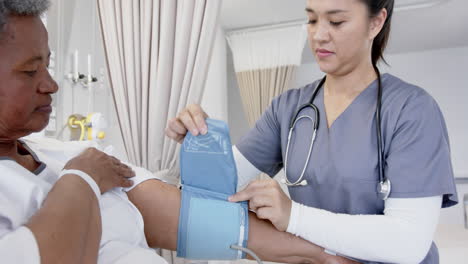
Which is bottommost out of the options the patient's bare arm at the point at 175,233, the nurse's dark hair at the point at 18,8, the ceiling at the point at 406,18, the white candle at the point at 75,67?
the patient's bare arm at the point at 175,233

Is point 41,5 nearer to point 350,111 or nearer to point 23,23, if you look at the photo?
point 23,23

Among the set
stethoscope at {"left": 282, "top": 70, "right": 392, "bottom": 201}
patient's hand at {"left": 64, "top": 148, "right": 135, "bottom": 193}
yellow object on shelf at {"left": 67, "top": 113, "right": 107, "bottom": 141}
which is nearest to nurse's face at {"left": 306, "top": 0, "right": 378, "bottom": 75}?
stethoscope at {"left": 282, "top": 70, "right": 392, "bottom": 201}

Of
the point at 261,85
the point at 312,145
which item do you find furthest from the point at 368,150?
the point at 261,85

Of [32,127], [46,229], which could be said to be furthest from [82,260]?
[32,127]

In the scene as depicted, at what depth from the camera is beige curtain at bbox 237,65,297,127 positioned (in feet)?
12.7

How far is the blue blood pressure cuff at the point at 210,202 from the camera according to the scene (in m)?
0.92

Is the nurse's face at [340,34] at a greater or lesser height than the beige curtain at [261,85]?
greater

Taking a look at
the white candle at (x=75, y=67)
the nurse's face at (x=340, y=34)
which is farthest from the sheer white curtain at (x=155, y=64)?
the nurse's face at (x=340, y=34)

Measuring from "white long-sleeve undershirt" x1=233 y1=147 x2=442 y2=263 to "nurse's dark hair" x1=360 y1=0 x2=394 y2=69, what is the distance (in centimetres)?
47

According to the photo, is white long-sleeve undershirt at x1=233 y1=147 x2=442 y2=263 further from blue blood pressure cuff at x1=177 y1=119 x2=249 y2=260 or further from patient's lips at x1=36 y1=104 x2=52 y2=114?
patient's lips at x1=36 y1=104 x2=52 y2=114

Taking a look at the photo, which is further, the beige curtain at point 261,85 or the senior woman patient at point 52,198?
the beige curtain at point 261,85

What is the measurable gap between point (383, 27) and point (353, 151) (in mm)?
403

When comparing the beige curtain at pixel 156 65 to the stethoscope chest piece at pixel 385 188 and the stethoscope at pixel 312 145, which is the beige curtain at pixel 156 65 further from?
→ the stethoscope chest piece at pixel 385 188

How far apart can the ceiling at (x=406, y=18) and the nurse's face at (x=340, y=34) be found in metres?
2.30
